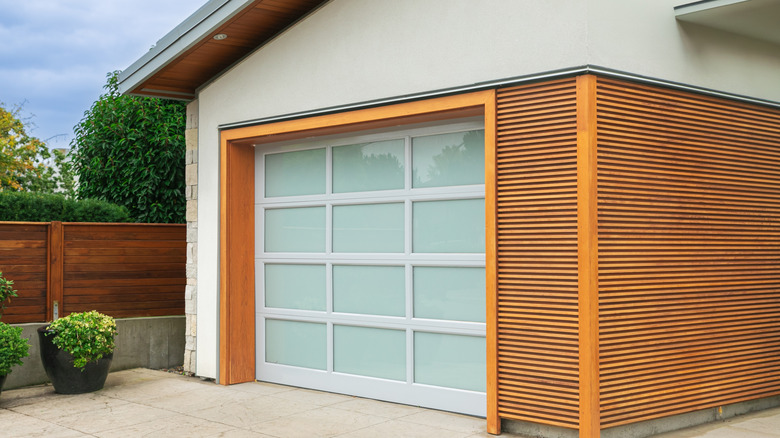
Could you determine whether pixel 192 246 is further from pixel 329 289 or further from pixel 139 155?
pixel 139 155

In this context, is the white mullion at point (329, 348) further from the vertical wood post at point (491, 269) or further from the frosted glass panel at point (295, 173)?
the vertical wood post at point (491, 269)

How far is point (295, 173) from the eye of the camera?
27.3 ft

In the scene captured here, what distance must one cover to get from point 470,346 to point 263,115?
3429 millimetres

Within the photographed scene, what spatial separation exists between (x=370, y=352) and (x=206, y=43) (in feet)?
11.9

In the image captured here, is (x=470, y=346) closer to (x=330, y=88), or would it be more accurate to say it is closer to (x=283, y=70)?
(x=330, y=88)

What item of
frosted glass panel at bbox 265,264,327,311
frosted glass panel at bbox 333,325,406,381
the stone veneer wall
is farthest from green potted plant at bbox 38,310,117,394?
frosted glass panel at bbox 333,325,406,381

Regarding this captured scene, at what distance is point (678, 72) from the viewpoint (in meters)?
6.25

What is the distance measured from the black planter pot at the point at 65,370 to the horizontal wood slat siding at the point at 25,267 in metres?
0.68

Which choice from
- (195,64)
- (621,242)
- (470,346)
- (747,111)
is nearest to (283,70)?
(195,64)

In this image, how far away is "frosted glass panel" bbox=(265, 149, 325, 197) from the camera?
26.5 feet

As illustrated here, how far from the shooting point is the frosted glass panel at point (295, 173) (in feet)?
26.5

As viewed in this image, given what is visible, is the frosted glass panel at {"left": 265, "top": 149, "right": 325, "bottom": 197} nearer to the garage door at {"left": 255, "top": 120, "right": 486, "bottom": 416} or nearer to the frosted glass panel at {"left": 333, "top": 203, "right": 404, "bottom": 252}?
the garage door at {"left": 255, "top": 120, "right": 486, "bottom": 416}

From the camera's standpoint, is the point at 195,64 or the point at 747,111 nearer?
the point at 747,111

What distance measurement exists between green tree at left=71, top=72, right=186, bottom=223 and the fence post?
2325mm
